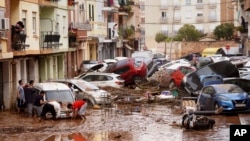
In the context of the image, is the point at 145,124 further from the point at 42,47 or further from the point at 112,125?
the point at 42,47

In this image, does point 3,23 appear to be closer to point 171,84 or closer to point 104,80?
point 104,80

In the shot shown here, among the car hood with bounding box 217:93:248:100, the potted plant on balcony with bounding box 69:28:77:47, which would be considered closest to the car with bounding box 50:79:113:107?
the car hood with bounding box 217:93:248:100

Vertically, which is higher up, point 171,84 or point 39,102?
point 39,102

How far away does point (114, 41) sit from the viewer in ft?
265

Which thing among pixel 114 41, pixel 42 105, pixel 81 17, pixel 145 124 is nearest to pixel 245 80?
pixel 145 124

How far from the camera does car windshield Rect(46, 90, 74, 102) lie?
Result: 31016 mm

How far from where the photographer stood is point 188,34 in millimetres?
109688

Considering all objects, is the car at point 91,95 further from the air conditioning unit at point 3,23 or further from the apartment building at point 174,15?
the apartment building at point 174,15

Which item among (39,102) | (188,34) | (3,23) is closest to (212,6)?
(188,34)

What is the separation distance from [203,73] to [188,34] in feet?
233

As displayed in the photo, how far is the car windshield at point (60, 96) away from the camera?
31016 millimetres

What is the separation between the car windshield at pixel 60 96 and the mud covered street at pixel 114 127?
1.17 meters

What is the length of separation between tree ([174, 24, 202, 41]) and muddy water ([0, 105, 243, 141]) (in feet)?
252

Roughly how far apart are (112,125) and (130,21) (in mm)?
72388
